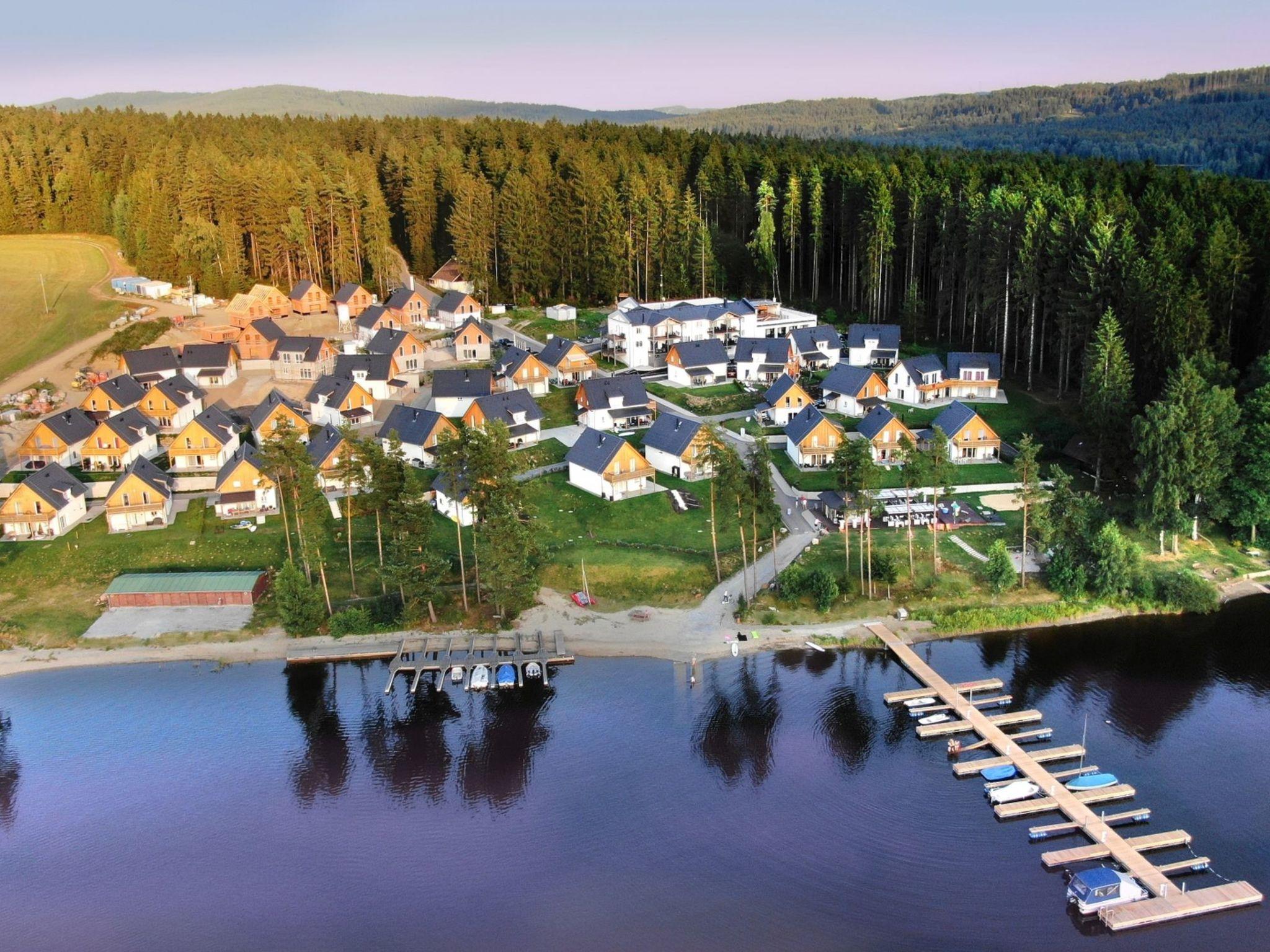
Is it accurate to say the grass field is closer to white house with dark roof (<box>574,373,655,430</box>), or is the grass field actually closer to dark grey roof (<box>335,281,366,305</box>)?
dark grey roof (<box>335,281,366,305</box>)

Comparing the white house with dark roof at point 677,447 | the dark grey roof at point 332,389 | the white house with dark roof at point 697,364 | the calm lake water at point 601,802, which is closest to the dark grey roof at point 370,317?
the dark grey roof at point 332,389

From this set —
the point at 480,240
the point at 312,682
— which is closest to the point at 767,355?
the point at 480,240

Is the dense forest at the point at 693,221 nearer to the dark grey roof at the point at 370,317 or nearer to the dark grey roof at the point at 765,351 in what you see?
the dark grey roof at the point at 370,317

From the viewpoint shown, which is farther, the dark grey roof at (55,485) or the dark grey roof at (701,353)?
the dark grey roof at (701,353)

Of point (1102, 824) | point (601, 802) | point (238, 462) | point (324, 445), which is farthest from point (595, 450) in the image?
point (1102, 824)

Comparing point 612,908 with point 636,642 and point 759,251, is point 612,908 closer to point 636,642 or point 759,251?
point 636,642

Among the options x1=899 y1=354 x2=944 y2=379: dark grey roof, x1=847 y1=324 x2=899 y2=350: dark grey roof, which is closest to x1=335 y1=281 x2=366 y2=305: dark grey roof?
x1=847 y1=324 x2=899 y2=350: dark grey roof
